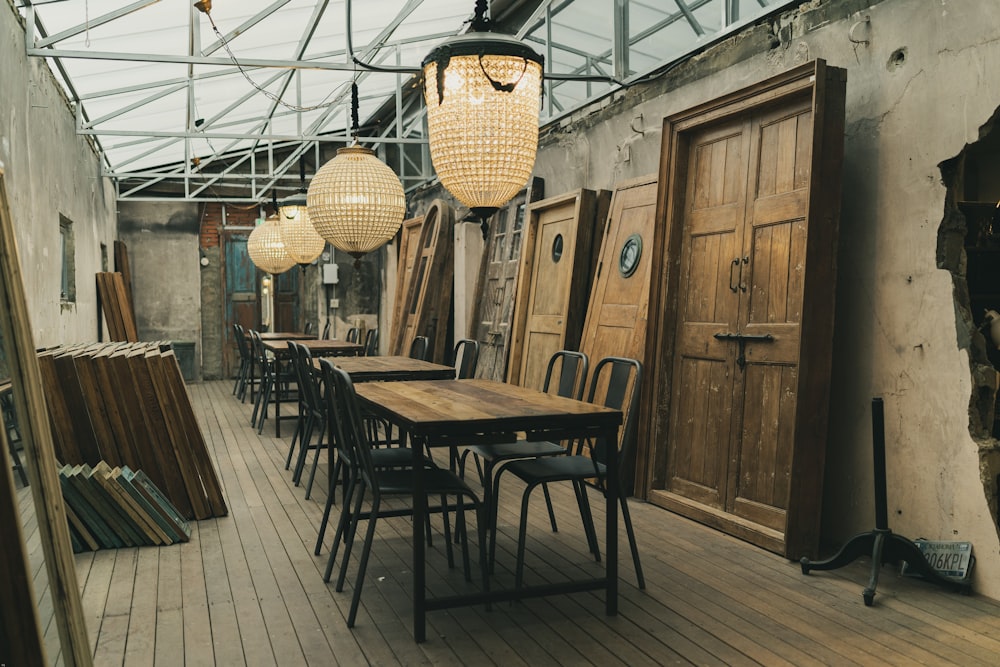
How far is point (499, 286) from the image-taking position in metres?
7.50

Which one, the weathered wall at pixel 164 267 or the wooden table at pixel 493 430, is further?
the weathered wall at pixel 164 267

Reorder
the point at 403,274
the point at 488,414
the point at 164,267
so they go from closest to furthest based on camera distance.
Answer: the point at 488,414 < the point at 403,274 < the point at 164,267

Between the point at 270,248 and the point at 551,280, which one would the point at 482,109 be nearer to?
the point at 551,280

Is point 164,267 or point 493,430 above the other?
point 164,267

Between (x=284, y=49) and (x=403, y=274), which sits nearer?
(x=284, y=49)

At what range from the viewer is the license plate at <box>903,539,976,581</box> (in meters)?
3.26

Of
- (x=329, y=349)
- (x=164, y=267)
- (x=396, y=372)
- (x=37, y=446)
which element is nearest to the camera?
(x=37, y=446)

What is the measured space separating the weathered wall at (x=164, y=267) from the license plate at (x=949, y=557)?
431 inches

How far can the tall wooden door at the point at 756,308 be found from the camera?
12.1 feet

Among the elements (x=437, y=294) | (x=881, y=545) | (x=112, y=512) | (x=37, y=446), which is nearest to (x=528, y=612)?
(x=881, y=545)

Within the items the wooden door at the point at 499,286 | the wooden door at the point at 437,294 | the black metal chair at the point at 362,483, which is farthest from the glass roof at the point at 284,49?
the black metal chair at the point at 362,483

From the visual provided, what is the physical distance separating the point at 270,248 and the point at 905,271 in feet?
21.7

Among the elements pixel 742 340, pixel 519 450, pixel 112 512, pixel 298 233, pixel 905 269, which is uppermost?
pixel 298 233

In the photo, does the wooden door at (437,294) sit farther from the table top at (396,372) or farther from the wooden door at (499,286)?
the table top at (396,372)
